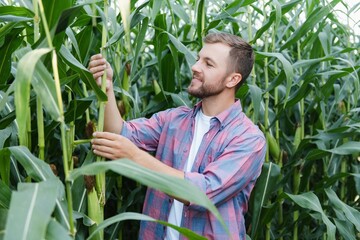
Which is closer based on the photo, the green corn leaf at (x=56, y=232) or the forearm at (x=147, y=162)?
the green corn leaf at (x=56, y=232)

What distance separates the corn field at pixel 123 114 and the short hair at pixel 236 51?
4.7 inches

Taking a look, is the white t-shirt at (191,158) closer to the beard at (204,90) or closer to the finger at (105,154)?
the beard at (204,90)

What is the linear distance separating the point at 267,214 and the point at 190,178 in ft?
2.52

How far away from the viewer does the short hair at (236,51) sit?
2.03 meters

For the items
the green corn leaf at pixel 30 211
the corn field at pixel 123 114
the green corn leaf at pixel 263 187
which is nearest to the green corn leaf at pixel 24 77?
the corn field at pixel 123 114

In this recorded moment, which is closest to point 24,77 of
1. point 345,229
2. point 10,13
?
point 10,13

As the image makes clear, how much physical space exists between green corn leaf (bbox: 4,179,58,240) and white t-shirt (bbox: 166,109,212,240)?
2.78ft

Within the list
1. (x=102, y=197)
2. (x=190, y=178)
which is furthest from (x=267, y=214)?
(x=102, y=197)

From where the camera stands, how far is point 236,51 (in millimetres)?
2057

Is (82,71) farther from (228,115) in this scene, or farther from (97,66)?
(228,115)

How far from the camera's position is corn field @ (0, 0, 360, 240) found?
1172 mm

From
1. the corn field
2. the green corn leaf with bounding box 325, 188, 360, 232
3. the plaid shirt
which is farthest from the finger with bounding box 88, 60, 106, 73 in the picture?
the green corn leaf with bounding box 325, 188, 360, 232

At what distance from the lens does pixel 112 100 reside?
74.0 inches

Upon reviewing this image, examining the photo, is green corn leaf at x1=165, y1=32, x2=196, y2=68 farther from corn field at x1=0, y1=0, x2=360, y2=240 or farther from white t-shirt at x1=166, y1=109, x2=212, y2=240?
white t-shirt at x1=166, y1=109, x2=212, y2=240
